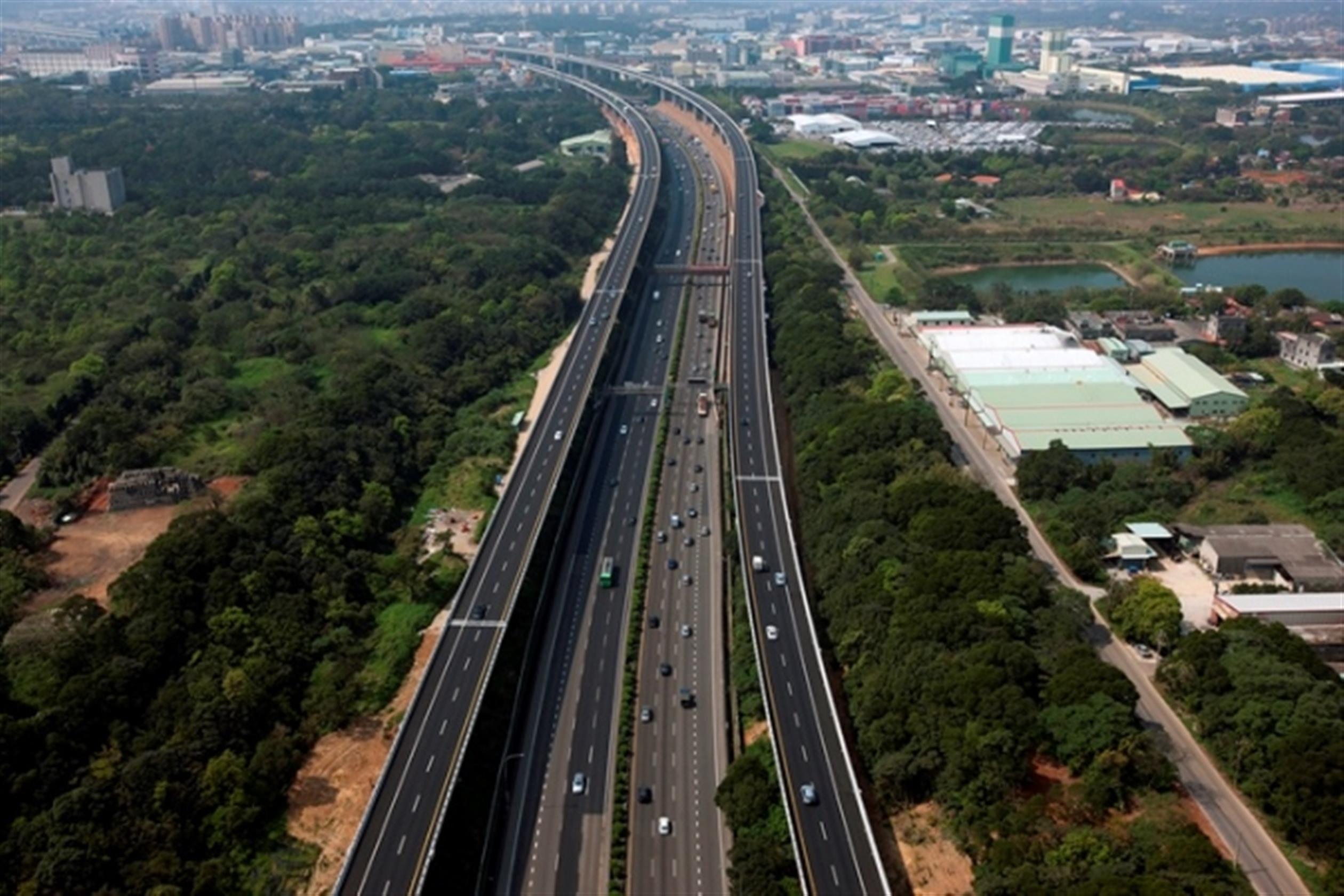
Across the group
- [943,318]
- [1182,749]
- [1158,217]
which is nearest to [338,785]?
[1182,749]

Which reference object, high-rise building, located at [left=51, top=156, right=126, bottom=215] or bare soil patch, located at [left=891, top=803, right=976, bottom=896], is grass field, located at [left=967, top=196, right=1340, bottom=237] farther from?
bare soil patch, located at [left=891, top=803, right=976, bottom=896]

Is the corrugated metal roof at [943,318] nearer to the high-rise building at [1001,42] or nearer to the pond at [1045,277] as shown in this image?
the pond at [1045,277]

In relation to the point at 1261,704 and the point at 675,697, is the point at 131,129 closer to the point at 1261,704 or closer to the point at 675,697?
the point at 675,697

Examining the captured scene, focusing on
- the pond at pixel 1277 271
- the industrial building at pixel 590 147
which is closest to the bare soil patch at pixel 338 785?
the pond at pixel 1277 271

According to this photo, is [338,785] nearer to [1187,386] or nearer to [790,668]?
[790,668]

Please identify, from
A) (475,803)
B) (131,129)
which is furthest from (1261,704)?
(131,129)
